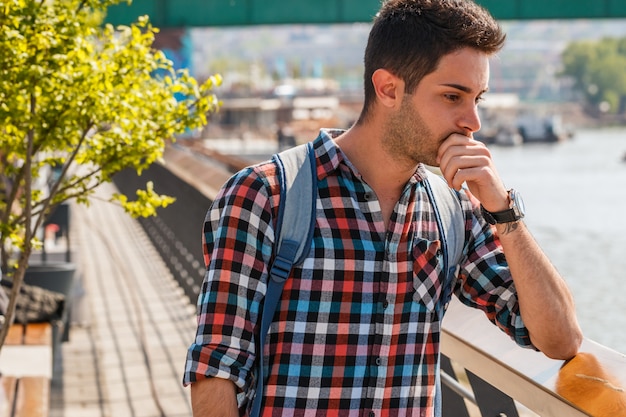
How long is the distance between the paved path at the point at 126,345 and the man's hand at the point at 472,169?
4234mm

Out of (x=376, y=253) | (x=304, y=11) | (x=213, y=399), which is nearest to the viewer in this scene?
(x=213, y=399)

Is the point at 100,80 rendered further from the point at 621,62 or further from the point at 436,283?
the point at 621,62

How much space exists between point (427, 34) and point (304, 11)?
24289 millimetres

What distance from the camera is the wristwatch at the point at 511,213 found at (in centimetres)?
212

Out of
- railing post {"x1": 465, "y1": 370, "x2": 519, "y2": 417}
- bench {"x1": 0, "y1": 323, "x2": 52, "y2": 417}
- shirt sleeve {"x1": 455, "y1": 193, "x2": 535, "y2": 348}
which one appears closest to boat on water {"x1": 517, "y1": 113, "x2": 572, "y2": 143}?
bench {"x1": 0, "y1": 323, "x2": 52, "y2": 417}

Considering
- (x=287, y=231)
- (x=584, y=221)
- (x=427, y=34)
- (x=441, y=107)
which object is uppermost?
(x=427, y=34)

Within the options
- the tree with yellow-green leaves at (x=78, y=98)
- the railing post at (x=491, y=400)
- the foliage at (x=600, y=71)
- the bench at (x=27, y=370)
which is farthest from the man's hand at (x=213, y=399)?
the foliage at (x=600, y=71)

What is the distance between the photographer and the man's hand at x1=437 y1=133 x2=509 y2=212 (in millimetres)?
2020

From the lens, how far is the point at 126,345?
26.8 ft

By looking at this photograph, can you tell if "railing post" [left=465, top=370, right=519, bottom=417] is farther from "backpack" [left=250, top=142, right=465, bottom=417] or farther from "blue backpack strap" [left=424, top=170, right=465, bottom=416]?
"backpack" [left=250, top=142, right=465, bottom=417]

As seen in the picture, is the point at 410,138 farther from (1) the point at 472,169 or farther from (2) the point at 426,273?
(2) the point at 426,273

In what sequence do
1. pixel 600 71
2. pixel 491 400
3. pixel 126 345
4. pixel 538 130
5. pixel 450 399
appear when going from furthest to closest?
pixel 600 71 → pixel 538 130 → pixel 126 345 → pixel 450 399 → pixel 491 400

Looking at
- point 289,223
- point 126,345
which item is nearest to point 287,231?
point 289,223

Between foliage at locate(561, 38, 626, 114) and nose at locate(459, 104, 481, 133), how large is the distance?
172 meters
